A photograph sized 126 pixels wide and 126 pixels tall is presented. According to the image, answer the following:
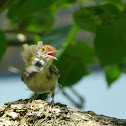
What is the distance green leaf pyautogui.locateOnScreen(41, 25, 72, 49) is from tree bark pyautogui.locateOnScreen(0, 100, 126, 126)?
1.13ft

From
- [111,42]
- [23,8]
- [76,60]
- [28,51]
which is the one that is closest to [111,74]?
[76,60]

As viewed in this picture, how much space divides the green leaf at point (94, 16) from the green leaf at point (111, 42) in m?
0.03

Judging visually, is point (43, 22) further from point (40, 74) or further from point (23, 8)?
point (40, 74)

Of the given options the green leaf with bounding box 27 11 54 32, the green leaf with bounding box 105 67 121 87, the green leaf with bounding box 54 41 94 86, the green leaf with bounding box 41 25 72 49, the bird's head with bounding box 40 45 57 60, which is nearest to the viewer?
the bird's head with bounding box 40 45 57 60

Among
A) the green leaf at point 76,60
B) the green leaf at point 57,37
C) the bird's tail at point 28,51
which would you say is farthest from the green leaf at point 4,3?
the bird's tail at point 28,51

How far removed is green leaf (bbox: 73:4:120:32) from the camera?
1206 mm

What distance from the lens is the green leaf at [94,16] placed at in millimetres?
1206

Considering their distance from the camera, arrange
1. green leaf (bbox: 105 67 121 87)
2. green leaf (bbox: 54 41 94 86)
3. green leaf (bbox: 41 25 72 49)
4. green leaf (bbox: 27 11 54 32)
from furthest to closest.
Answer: green leaf (bbox: 27 11 54 32) < green leaf (bbox: 105 67 121 87) < green leaf (bbox: 54 41 94 86) < green leaf (bbox: 41 25 72 49)

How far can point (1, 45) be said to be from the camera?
117 cm

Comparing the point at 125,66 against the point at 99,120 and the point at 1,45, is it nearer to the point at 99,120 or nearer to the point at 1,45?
the point at 1,45

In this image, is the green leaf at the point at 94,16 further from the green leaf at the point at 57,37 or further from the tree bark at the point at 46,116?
the tree bark at the point at 46,116

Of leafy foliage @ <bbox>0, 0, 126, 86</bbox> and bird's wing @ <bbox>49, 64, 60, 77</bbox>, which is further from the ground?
leafy foliage @ <bbox>0, 0, 126, 86</bbox>

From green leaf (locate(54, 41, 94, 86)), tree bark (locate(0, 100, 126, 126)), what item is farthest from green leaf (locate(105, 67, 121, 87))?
tree bark (locate(0, 100, 126, 126))

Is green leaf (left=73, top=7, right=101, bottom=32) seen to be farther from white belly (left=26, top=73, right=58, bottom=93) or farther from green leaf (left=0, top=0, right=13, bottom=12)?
white belly (left=26, top=73, right=58, bottom=93)
